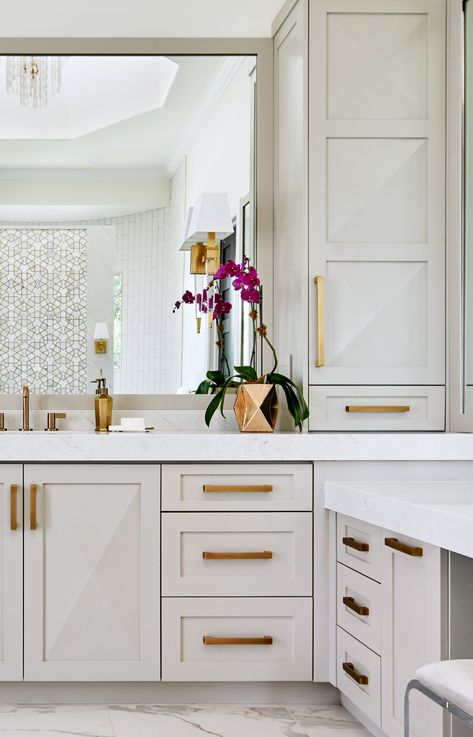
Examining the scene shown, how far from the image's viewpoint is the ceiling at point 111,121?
3.36 metres

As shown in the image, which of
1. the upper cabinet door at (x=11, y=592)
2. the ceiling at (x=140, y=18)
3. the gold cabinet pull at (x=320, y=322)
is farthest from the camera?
the ceiling at (x=140, y=18)

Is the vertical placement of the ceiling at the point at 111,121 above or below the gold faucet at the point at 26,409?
above

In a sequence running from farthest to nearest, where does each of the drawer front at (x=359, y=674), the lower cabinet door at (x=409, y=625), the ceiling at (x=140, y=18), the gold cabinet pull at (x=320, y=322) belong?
the ceiling at (x=140, y=18)
the gold cabinet pull at (x=320, y=322)
the drawer front at (x=359, y=674)
the lower cabinet door at (x=409, y=625)

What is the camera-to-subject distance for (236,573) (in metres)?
2.68

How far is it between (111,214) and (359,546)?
5.38 feet

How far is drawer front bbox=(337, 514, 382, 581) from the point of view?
2305 mm

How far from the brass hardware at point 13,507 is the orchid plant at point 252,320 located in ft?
2.40

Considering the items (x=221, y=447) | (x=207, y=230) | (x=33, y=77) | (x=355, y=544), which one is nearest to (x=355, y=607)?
(x=355, y=544)

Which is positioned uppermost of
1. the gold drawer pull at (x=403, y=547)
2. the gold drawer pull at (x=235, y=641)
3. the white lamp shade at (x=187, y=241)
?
the white lamp shade at (x=187, y=241)

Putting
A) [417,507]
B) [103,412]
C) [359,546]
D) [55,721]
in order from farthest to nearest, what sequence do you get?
[103,412]
[55,721]
[359,546]
[417,507]

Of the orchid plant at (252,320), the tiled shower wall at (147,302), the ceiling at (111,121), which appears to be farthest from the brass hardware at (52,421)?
the ceiling at (111,121)

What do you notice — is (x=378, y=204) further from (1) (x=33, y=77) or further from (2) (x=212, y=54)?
(1) (x=33, y=77)

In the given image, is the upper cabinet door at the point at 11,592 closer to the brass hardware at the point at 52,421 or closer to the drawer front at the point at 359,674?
the brass hardware at the point at 52,421

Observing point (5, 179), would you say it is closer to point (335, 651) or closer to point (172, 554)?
point (172, 554)
